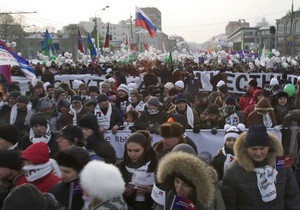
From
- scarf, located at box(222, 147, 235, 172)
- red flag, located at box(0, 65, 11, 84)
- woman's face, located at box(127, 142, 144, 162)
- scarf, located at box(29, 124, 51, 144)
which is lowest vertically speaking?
scarf, located at box(222, 147, 235, 172)

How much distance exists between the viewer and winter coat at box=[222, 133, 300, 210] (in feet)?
10.1

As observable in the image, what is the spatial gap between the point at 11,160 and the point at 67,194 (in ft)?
2.13

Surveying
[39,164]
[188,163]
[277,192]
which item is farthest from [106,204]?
[277,192]

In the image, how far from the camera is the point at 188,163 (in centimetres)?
269

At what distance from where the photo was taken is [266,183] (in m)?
3.06

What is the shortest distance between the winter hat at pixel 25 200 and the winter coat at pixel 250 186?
61.6 inches

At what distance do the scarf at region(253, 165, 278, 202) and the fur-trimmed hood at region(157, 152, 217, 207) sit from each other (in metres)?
0.50

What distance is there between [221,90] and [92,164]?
646cm

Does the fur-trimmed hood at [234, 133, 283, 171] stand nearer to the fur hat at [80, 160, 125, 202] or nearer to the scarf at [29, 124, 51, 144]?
the fur hat at [80, 160, 125, 202]

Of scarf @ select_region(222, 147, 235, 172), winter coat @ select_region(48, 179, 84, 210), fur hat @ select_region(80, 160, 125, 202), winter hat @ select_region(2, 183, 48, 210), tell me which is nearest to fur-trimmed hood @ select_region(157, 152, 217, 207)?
fur hat @ select_region(80, 160, 125, 202)

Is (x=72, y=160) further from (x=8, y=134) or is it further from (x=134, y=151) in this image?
(x=8, y=134)

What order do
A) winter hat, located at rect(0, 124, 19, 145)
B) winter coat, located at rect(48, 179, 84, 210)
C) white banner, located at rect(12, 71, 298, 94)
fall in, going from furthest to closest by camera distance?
white banner, located at rect(12, 71, 298, 94)
winter hat, located at rect(0, 124, 19, 145)
winter coat, located at rect(48, 179, 84, 210)

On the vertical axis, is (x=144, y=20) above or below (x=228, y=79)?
above

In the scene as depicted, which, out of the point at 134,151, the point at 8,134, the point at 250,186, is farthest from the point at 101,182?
the point at 8,134
